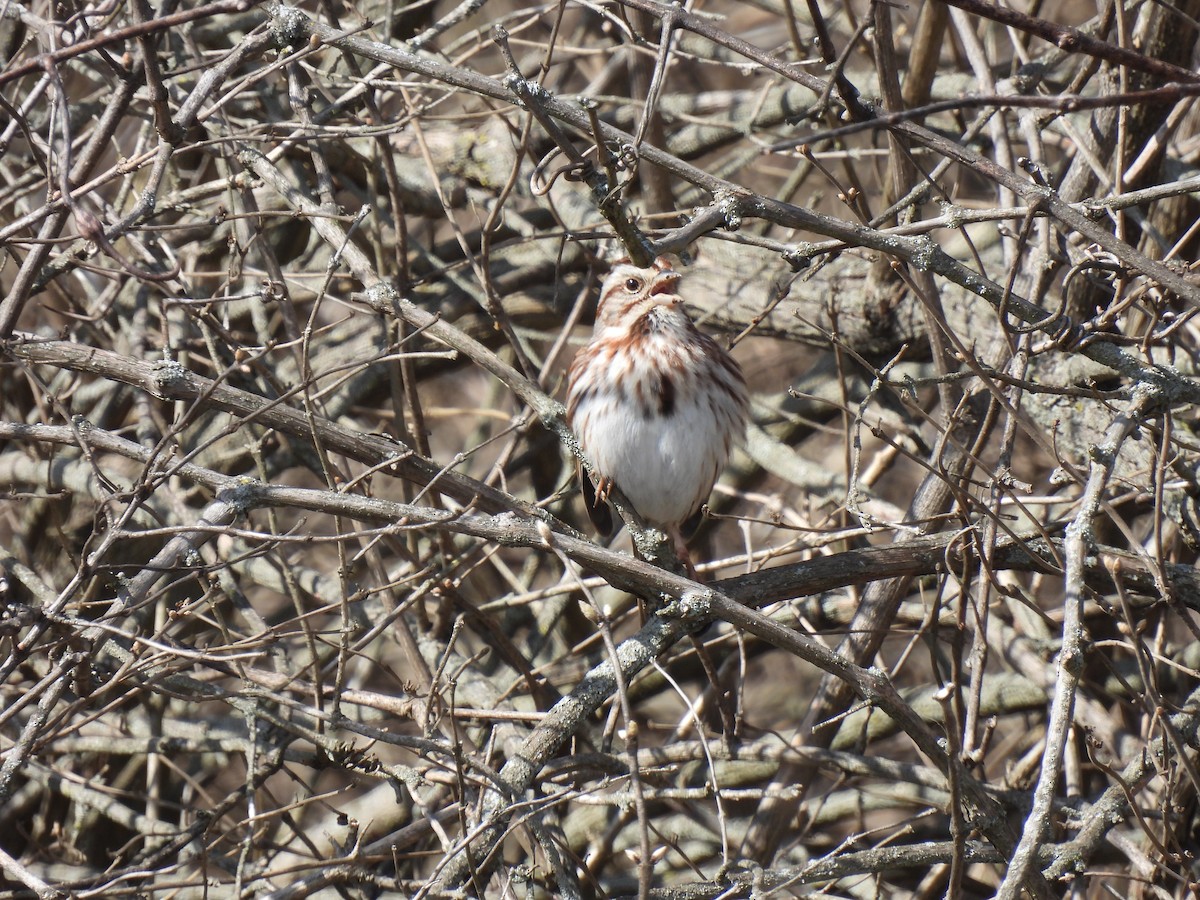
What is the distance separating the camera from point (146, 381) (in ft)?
11.5

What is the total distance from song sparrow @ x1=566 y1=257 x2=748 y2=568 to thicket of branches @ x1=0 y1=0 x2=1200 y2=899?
0.94 feet

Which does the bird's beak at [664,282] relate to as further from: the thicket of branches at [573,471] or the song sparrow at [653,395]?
the thicket of branches at [573,471]

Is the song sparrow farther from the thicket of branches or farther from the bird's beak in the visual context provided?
the thicket of branches

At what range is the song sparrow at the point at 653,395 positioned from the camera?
5.06 m

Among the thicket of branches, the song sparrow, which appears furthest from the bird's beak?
the thicket of branches

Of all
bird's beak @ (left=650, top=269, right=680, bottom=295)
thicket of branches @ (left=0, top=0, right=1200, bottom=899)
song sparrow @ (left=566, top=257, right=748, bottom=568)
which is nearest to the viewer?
thicket of branches @ (left=0, top=0, right=1200, bottom=899)

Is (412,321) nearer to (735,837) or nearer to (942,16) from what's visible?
(942,16)

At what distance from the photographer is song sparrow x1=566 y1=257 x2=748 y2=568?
5062 mm

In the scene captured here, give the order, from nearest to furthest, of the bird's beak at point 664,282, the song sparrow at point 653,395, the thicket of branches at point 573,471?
the thicket of branches at point 573,471 → the bird's beak at point 664,282 → the song sparrow at point 653,395

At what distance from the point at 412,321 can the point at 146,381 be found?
820mm

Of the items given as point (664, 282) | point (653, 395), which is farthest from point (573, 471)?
point (664, 282)

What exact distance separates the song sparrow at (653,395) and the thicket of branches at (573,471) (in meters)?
0.29

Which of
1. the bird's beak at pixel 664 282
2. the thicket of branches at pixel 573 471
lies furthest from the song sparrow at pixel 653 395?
the thicket of branches at pixel 573 471

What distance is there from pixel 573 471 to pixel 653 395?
2.10 ft
